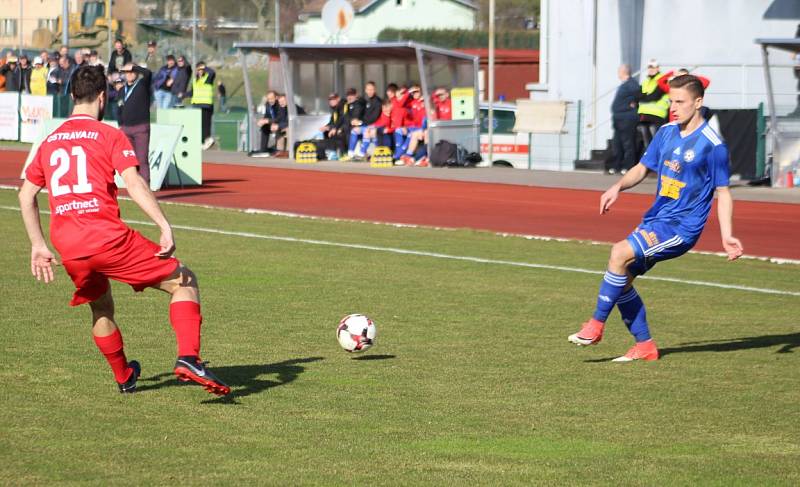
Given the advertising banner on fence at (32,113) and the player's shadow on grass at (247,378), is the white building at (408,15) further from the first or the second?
the player's shadow on grass at (247,378)

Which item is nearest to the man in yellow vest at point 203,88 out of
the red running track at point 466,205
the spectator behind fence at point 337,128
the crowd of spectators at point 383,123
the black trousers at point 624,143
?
the crowd of spectators at point 383,123

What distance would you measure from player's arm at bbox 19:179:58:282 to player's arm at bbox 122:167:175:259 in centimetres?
57

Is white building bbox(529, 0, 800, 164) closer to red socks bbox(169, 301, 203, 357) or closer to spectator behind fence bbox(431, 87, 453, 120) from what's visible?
→ spectator behind fence bbox(431, 87, 453, 120)

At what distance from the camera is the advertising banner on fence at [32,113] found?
34875mm

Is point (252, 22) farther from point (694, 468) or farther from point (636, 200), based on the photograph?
point (694, 468)

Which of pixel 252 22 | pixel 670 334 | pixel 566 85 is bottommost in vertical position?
pixel 670 334

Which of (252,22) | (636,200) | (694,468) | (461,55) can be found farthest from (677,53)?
(252,22)

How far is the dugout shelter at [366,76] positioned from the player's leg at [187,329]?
74.9 feet

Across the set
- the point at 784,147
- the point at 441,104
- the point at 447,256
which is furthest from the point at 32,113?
the point at 447,256

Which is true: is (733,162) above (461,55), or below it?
below

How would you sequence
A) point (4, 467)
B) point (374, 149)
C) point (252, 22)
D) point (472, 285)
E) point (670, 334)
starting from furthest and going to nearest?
point (252, 22), point (374, 149), point (472, 285), point (670, 334), point (4, 467)

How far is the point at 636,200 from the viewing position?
73.5 ft

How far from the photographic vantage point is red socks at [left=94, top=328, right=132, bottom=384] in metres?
7.22

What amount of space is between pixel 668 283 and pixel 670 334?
10.0ft
